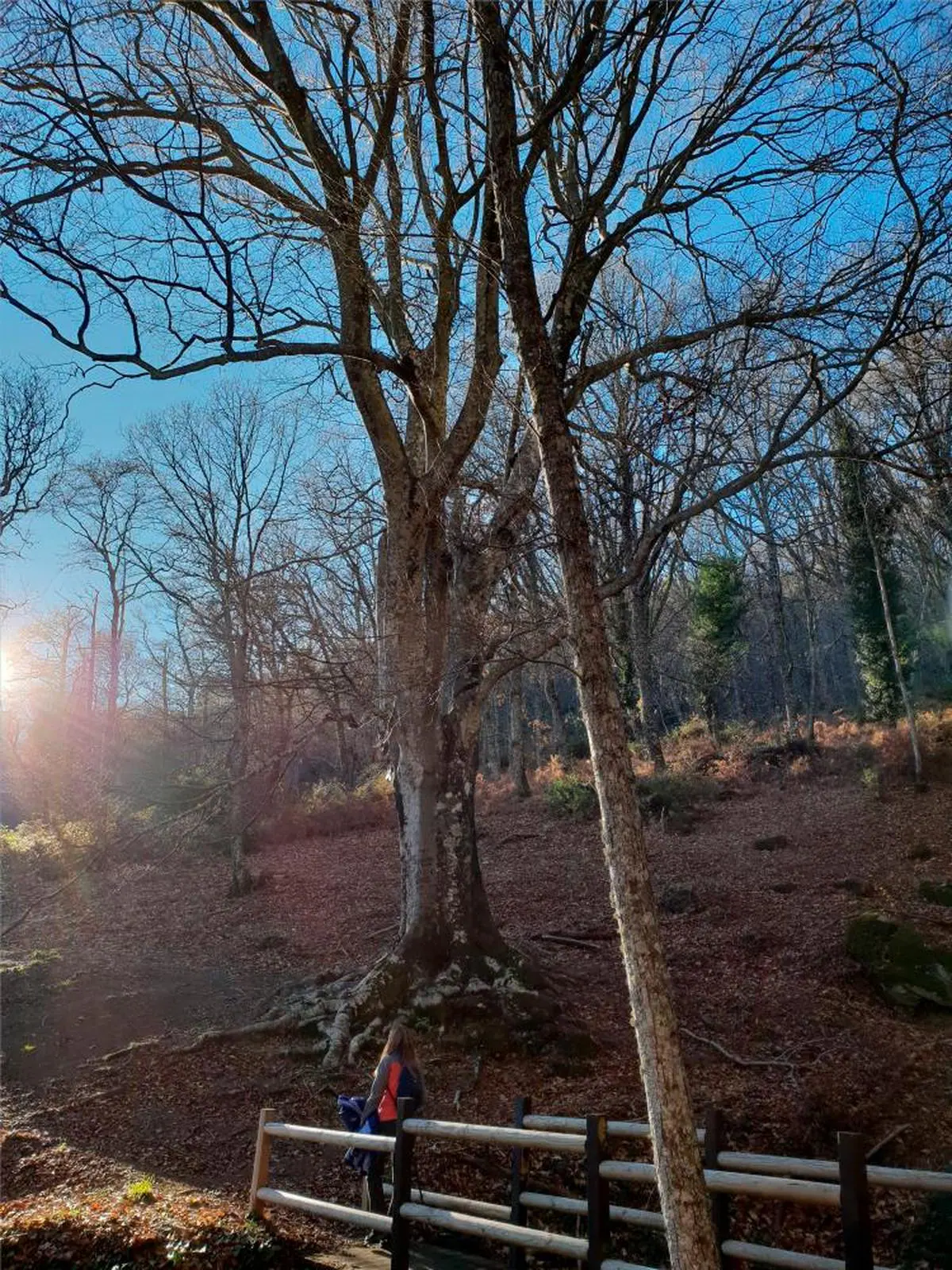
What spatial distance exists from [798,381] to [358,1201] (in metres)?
7.93

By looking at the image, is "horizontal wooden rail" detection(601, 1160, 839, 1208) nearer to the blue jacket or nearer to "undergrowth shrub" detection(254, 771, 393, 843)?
the blue jacket

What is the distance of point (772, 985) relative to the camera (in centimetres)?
1005

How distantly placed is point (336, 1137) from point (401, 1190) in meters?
0.83

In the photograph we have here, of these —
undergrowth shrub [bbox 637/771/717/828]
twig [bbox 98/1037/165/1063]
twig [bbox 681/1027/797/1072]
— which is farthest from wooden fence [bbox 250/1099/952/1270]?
undergrowth shrub [bbox 637/771/717/828]

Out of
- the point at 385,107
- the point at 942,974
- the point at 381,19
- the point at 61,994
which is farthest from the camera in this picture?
the point at 61,994

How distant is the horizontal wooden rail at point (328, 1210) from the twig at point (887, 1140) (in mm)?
→ 4055

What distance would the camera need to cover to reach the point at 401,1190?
17.4 feet

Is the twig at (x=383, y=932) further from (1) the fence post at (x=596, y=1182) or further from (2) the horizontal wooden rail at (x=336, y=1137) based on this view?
(1) the fence post at (x=596, y=1182)

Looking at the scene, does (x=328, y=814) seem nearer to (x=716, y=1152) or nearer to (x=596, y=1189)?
(x=596, y=1189)

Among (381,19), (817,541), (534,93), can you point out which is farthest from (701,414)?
Result: (381,19)

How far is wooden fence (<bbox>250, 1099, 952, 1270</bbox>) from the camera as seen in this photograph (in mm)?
3914

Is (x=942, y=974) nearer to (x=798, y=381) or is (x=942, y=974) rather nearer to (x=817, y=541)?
(x=817, y=541)

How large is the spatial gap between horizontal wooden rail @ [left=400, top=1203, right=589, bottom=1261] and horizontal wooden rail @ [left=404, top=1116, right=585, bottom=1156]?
0.43m

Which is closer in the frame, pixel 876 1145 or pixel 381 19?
pixel 381 19
